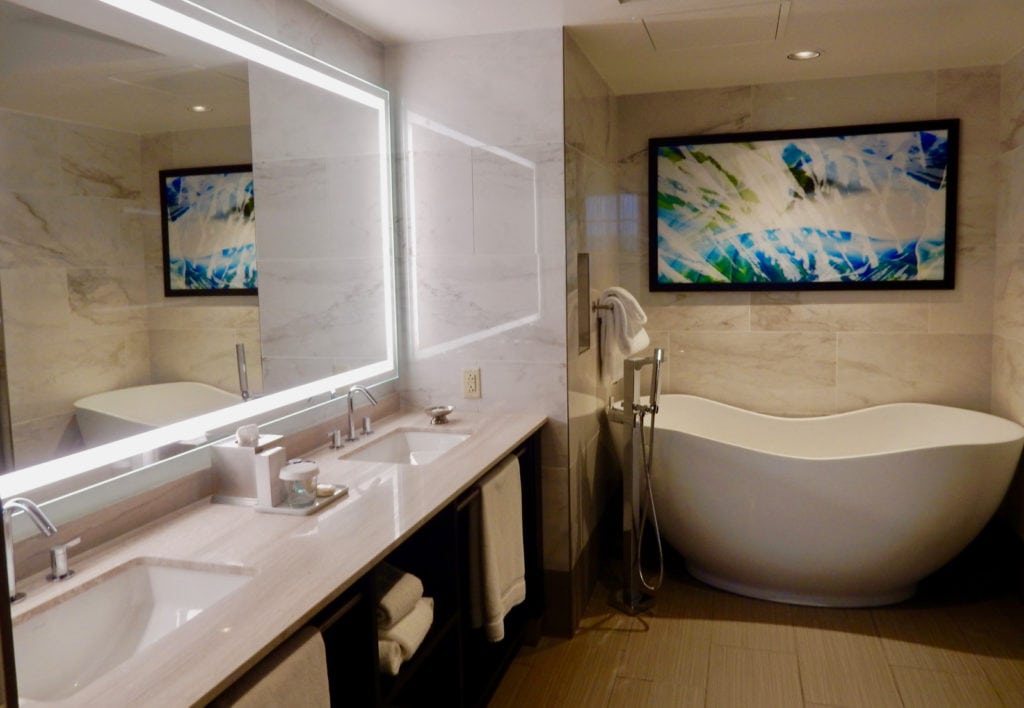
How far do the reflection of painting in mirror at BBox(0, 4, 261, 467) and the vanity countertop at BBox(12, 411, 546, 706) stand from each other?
306 millimetres

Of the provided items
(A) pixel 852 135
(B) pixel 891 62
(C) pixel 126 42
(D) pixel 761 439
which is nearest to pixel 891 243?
(A) pixel 852 135

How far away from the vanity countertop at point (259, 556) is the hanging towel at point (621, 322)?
1050 mm

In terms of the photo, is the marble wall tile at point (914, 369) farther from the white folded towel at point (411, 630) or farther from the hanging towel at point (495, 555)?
the white folded towel at point (411, 630)

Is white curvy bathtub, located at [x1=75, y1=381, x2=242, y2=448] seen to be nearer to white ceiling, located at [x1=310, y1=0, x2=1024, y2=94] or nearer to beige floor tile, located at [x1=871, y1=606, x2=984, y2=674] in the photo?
white ceiling, located at [x1=310, y1=0, x2=1024, y2=94]

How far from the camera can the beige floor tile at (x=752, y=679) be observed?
2693 millimetres

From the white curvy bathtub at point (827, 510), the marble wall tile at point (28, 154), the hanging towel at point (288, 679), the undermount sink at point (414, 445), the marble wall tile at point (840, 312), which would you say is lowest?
the white curvy bathtub at point (827, 510)

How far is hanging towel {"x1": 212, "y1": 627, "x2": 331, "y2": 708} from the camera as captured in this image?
1.29 meters

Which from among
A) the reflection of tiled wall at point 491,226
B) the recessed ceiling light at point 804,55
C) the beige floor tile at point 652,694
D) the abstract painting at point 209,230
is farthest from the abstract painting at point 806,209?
the abstract painting at point 209,230

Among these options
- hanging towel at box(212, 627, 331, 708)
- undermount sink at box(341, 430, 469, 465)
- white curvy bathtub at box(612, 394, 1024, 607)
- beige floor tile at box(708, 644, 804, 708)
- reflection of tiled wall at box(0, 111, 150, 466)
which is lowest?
beige floor tile at box(708, 644, 804, 708)

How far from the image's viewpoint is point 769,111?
3934mm

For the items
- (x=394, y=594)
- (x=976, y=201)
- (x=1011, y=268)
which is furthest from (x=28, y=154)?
(x=976, y=201)

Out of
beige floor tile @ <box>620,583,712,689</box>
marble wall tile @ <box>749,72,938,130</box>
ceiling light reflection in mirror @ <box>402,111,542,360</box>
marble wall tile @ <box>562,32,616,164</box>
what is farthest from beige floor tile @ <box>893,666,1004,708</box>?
marble wall tile @ <box>749,72,938,130</box>

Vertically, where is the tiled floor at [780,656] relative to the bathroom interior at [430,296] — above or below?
below

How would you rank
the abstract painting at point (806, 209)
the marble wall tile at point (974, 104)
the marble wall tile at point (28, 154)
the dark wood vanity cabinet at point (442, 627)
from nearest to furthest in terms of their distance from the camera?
the marble wall tile at point (28, 154) → the dark wood vanity cabinet at point (442, 627) → the marble wall tile at point (974, 104) → the abstract painting at point (806, 209)
